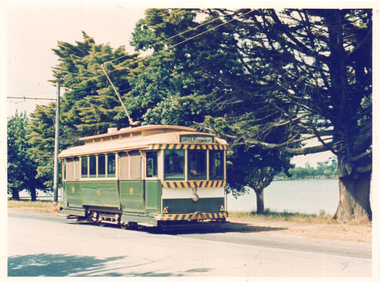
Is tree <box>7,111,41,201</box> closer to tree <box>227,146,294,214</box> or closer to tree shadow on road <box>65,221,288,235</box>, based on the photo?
tree <box>227,146,294,214</box>

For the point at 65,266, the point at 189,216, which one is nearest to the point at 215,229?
the point at 189,216

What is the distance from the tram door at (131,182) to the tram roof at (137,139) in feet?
1.20

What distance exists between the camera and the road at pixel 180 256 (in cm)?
970

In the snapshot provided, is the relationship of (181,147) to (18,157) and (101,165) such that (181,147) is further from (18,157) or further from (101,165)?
(18,157)

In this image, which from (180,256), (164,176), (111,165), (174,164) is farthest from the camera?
(111,165)

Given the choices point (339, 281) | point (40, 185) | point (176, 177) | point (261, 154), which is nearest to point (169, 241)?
point (176, 177)

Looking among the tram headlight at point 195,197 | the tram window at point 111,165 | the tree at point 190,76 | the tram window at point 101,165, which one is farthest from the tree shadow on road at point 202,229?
the tree at point 190,76

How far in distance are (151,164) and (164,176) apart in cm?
75

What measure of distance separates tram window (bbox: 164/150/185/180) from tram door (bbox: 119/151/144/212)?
1205 mm

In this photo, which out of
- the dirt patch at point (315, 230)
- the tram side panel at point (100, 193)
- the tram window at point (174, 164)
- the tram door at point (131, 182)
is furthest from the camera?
the tram side panel at point (100, 193)

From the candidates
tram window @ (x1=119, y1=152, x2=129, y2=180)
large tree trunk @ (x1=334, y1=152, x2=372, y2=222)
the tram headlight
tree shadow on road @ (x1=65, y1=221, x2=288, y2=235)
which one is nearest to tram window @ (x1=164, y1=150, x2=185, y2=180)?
the tram headlight

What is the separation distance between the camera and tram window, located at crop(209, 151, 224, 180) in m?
17.2

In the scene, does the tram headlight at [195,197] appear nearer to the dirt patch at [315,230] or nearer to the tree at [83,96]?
the dirt patch at [315,230]

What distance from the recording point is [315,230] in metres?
17.8
